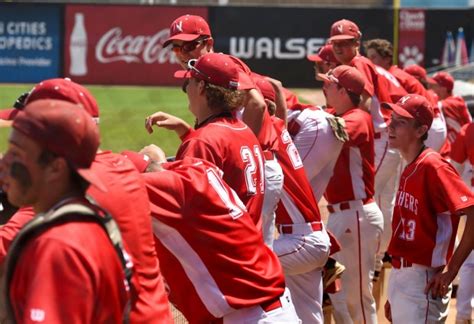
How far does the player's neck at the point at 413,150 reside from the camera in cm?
630

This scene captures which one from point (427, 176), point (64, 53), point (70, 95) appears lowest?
point (64, 53)

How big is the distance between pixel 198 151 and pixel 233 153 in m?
0.21

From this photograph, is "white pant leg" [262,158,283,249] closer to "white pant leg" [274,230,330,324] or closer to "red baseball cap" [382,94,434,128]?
"white pant leg" [274,230,330,324]

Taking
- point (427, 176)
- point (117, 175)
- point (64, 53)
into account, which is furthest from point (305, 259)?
point (64, 53)

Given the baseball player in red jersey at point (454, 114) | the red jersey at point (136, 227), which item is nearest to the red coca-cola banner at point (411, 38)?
the baseball player in red jersey at point (454, 114)

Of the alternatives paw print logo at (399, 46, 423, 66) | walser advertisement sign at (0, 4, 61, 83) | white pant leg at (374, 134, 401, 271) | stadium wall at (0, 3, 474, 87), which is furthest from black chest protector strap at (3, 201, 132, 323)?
paw print logo at (399, 46, 423, 66)

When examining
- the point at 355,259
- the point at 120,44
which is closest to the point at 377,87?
the point at 355,259

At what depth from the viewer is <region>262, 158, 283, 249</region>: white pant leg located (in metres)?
5.80

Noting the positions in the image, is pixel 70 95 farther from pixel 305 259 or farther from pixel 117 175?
pixel 305 259

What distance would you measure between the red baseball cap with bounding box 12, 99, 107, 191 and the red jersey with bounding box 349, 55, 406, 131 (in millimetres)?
6170

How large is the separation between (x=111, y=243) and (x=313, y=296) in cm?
374

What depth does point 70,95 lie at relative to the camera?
11.8ft

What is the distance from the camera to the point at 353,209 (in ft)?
25.3

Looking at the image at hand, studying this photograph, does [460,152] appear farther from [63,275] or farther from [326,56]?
[63,275]
